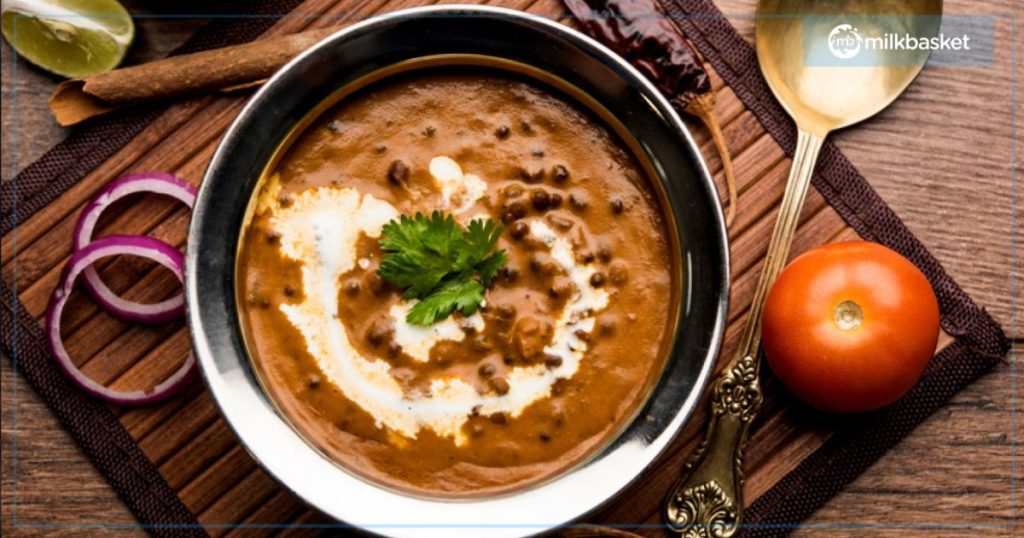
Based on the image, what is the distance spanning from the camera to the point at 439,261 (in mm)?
2064

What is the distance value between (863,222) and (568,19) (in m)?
0.93

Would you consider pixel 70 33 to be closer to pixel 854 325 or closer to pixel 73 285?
pixel 73 285

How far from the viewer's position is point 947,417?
2.38 metres

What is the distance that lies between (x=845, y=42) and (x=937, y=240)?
57 centimetres

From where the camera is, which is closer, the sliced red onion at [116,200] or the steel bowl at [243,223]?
the steel bowl at [243,223]

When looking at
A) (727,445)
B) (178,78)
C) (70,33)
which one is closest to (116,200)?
(178,78)

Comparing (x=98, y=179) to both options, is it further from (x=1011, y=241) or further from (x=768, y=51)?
(x=1011, y=241)

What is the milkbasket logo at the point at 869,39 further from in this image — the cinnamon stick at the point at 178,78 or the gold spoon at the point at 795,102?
the cinnamon stick at the point at 178,78

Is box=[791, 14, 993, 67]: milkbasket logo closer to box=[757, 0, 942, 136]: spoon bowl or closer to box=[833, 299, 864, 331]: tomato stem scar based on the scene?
box=[757, 0, 942, 136]: spoon bowl

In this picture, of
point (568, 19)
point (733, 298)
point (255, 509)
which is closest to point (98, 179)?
point (255, 509)

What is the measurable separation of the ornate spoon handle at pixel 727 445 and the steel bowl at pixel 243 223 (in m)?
0.23

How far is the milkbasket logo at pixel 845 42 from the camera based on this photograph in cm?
236

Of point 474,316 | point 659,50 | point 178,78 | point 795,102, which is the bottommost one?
point 474,316

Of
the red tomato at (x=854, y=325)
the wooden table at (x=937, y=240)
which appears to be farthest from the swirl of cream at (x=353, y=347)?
the wooden table at (x=937, y=240)
